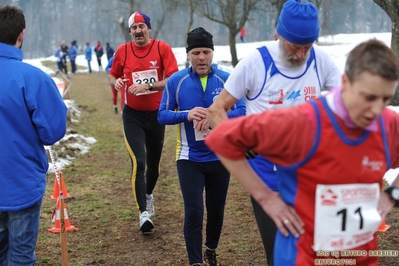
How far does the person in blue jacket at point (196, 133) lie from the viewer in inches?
189

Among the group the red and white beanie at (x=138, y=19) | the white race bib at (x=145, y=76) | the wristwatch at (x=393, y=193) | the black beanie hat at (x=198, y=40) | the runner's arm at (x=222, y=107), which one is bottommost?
the wristwatch at (x=393, y=193)

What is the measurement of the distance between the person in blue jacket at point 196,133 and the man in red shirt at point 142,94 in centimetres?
130

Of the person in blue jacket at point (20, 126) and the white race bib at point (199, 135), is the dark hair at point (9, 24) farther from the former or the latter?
the white race bib at point (199, 135)

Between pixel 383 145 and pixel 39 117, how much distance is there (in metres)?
2.21

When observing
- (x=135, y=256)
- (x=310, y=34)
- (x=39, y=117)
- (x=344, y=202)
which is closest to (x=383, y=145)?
(x=344, y=202)

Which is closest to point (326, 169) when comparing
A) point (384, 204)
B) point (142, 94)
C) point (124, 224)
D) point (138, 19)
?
point (384, 204)

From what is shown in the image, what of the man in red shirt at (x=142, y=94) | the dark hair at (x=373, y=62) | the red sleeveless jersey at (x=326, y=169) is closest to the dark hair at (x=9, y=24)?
the red sleeveless jersey at (x=326, y=169)

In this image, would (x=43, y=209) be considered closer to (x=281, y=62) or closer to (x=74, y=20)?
(x=281, y=62)

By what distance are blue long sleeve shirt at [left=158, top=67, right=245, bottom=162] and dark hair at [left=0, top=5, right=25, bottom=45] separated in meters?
1.54

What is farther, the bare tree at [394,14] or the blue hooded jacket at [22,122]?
the bare tree at [394,14]

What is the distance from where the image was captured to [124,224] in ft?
22.7

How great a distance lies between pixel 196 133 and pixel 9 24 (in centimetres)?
181

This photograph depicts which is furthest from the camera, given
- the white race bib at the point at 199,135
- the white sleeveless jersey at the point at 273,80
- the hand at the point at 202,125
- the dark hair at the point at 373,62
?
the white race bib at the point at 199,135

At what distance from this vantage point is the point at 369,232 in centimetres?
265
